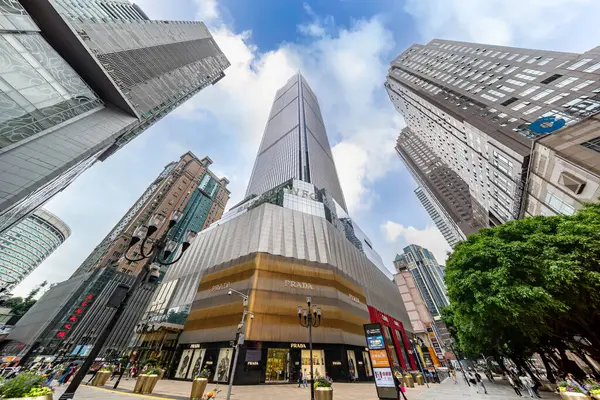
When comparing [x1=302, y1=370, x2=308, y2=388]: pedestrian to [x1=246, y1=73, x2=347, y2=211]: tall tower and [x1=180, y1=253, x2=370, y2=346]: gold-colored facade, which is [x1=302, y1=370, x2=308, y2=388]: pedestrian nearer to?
[x1=180, y1=253, x2=370, y2=346]: gold-colored facade

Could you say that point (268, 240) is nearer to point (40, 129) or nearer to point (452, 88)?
point (40, 129)

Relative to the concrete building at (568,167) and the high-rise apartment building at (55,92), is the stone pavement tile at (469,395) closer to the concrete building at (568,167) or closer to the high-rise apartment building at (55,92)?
the concrete building at (568,167)

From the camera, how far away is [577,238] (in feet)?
36.5

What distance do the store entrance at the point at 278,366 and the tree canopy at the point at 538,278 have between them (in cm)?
1588

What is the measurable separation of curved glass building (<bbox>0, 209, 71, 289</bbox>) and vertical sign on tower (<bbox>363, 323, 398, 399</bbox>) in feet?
397

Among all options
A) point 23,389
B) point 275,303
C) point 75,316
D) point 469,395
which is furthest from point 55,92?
point 75,316

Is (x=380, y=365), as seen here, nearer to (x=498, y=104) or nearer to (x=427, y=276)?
(x=498, y=104)

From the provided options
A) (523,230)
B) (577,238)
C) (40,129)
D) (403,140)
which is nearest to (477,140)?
(523,230)

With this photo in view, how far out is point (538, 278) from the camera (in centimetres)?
1211

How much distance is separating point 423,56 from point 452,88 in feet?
81.7

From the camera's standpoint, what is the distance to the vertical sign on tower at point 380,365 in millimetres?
10086

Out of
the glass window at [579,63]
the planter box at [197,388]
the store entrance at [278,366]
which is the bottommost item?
the planter box at [197,388]

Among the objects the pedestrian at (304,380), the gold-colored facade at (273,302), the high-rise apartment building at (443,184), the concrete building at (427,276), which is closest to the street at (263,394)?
the pedestrian at (304,380)

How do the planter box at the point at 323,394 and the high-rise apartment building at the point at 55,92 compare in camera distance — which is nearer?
the planter box at the point at 323,394
